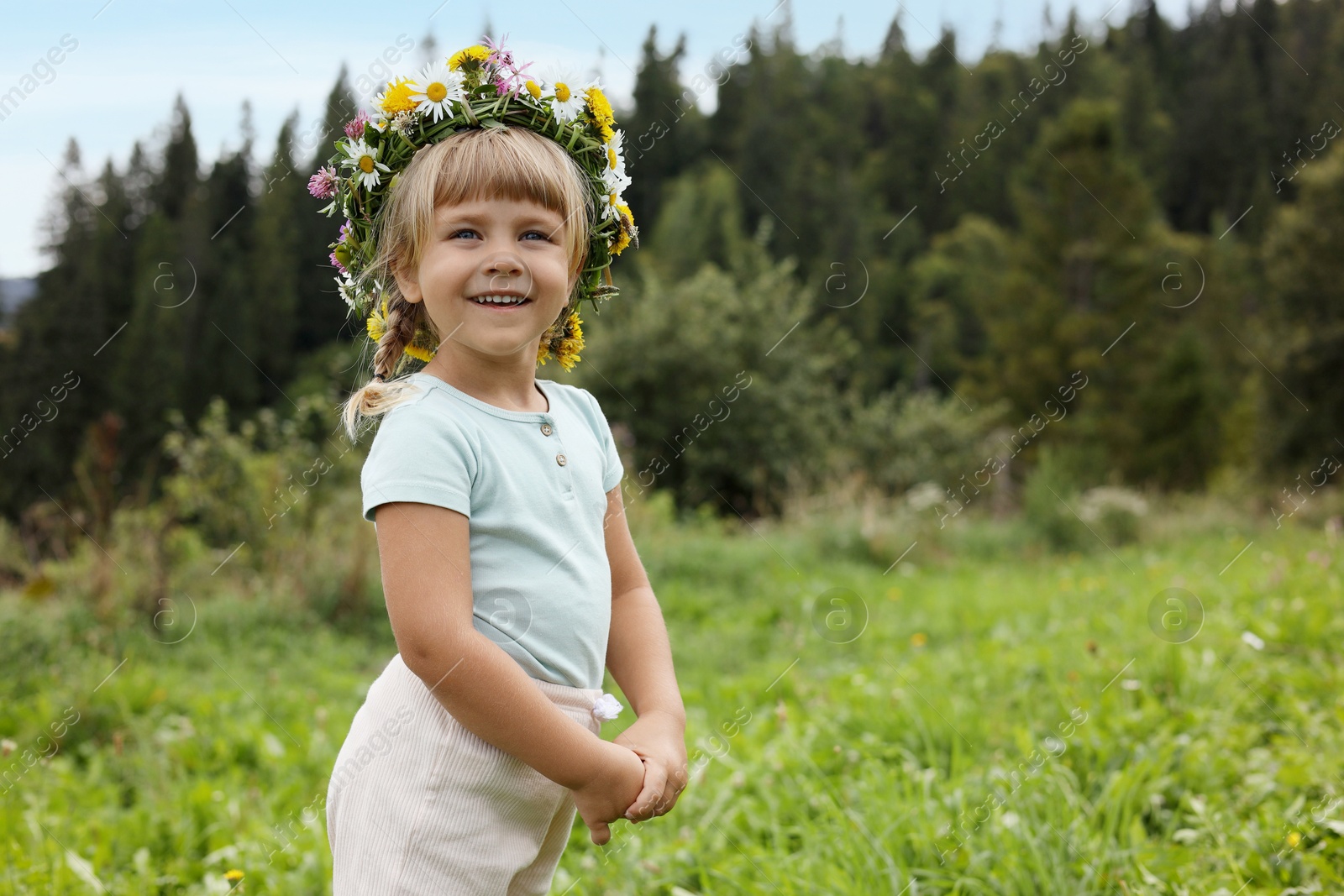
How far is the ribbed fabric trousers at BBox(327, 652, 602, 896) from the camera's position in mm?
1152

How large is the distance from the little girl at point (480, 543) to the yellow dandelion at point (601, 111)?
5cm

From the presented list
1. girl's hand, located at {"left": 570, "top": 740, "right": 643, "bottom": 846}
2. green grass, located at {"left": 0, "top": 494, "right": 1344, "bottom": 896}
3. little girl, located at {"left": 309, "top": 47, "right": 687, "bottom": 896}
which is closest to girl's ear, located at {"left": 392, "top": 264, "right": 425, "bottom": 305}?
little girl, located at {"left": 309, "top": 47, "right": 687, "bottom": 896}

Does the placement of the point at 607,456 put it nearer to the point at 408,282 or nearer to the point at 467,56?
the point at 408,282

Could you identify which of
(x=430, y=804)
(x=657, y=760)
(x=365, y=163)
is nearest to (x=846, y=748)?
(x=657, y=760)

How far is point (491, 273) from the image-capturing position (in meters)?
1.21

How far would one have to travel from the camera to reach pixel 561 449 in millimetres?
1295

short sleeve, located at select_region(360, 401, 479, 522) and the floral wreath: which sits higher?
the floral wreath

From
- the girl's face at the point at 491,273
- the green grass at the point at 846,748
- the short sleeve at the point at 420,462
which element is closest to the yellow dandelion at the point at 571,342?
the girl's face at the point at 491,273

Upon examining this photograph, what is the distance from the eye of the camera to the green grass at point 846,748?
2201 mm

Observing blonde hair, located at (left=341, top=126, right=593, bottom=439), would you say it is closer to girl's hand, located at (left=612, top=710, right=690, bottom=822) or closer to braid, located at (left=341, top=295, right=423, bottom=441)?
braid, located at (left=341, top=295, right=423, bottom=441)

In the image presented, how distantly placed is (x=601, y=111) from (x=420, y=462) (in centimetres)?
61

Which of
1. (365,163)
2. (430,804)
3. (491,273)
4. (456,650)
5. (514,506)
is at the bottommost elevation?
(430,804)

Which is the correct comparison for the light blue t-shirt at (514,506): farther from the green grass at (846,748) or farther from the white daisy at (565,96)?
the green grass at (846,748)

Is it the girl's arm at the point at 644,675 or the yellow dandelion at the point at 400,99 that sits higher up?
the yellow dandelion at the point at 400,99
